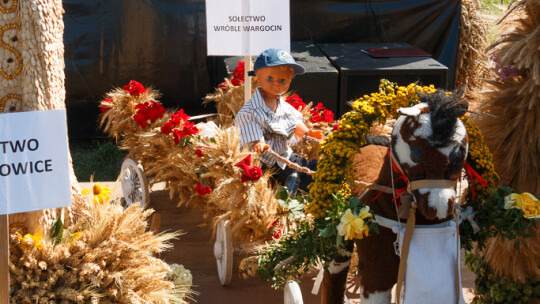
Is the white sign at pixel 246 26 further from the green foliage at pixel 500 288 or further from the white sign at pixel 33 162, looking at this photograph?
the white sign at pixel 33 162

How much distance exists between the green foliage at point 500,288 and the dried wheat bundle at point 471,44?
470cm

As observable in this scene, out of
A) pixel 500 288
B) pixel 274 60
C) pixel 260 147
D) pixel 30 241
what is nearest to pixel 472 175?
pixel 500 288

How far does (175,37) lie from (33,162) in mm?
5159

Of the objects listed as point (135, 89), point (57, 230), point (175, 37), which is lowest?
point (57, 230)

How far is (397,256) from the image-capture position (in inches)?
107

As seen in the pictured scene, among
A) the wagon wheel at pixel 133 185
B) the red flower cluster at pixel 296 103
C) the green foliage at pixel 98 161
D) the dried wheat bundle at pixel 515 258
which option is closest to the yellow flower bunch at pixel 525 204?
the dried wheat bundle at pixel 515 258

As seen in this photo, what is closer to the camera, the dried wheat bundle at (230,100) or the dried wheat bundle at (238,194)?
the dried wheat bundle at (238,194)

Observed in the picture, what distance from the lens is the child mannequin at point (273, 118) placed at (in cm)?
395

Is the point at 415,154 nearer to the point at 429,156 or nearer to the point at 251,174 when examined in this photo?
the point at 429,156

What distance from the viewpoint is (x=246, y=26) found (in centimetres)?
441

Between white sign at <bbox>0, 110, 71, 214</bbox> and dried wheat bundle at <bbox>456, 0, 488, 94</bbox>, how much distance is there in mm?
6171

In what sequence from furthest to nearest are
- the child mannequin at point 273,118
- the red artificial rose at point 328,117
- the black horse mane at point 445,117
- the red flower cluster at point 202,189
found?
the red artificial rose at point 328,117
the child mannequin at point 273,118
the red flower cluster at point 202,189
the black horse mane at point 445,117

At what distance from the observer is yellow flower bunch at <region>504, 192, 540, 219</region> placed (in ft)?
8.11

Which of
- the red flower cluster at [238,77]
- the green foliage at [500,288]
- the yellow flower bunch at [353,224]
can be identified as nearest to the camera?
the yellow flower bunch at [353,224]
